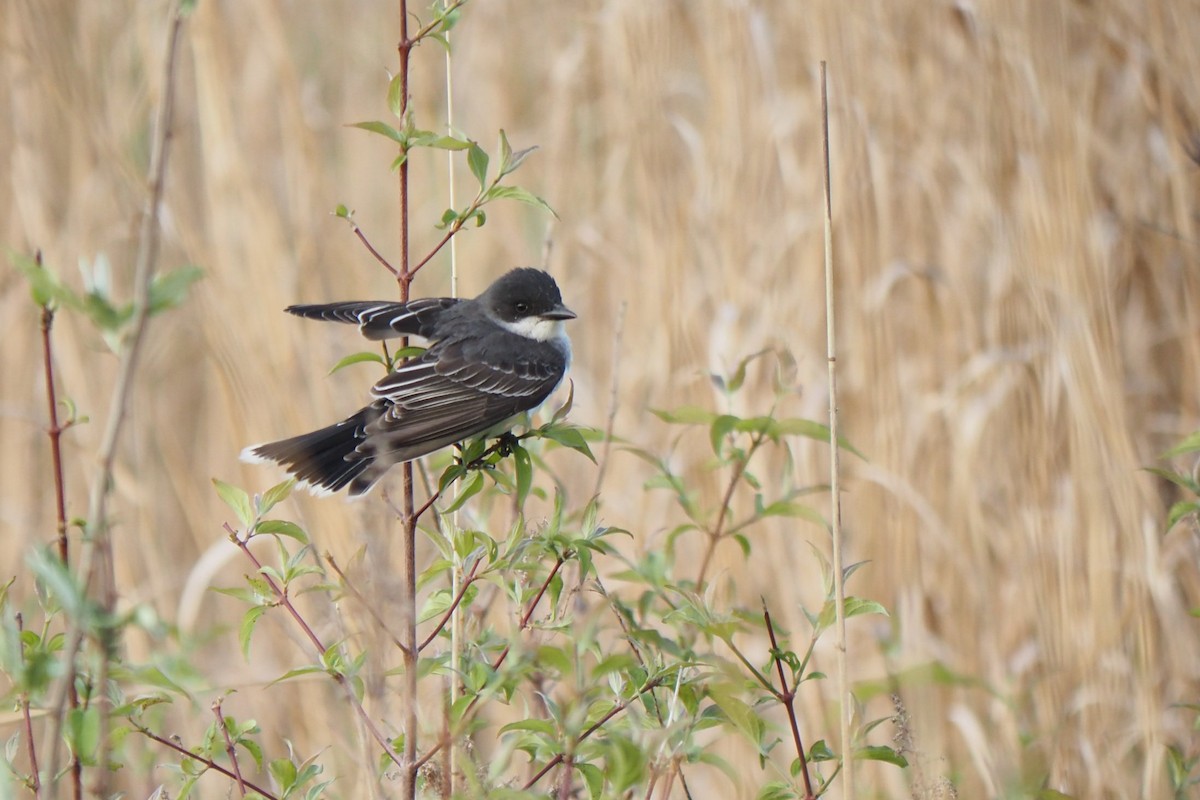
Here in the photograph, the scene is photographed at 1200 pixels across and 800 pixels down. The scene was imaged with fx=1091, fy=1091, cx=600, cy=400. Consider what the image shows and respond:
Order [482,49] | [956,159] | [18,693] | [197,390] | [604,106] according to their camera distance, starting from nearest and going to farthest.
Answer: [18,693]
[956,159]
[604,106]
[482,49]
[197,390]

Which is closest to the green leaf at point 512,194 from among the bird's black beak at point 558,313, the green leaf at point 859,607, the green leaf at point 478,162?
the green leaf at point 478,162

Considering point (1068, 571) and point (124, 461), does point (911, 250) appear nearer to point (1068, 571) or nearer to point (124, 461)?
point (1068, 571)

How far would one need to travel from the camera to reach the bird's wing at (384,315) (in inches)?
97.7

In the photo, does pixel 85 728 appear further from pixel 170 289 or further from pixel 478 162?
pixel 478 162

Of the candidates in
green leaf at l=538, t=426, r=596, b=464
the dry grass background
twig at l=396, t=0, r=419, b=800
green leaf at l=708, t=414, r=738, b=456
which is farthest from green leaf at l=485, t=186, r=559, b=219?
the dry grass background

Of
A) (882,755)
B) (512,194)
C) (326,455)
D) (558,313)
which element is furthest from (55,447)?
(558,313)

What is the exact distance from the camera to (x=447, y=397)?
271 cm

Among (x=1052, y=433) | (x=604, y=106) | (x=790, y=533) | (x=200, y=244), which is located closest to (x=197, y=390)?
(x=200, y=244)

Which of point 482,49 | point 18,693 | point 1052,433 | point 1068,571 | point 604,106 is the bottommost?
point 1068,571

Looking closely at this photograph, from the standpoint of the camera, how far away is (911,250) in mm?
4145

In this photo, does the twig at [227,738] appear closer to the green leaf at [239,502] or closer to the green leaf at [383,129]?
the green leaf at [239,502]

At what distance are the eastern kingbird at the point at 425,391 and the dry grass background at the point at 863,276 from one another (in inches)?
22.9

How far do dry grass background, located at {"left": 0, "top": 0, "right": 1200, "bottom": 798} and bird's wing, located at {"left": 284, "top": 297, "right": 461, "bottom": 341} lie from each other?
2.10ft

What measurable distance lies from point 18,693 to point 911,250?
3.44m
